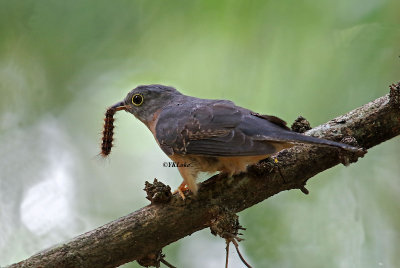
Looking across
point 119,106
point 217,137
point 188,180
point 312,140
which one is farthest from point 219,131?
point 119,106

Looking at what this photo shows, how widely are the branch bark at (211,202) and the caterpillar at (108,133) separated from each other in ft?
3.75

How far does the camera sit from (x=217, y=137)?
3189 millimetres

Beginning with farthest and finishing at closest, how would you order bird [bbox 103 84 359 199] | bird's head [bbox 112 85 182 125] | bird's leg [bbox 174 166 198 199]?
1. bird's head [bbox 112 85 182 125]
2. bird's leg [bbox 174 166 198 199]
3. bird [bbox 103 84 359 199]

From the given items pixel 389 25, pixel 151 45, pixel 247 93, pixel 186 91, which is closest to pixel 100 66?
pixel 151 45

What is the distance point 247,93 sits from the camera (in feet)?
12.8

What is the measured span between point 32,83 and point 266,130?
216 centimetres

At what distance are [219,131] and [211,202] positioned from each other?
1.63 ft

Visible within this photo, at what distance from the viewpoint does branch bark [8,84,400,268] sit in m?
2.86

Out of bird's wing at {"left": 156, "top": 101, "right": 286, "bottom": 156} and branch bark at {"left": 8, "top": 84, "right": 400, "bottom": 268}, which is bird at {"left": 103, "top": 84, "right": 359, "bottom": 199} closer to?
bird's wing at {"left": 156, "top": 101, "right": 286, "bottom": 156}

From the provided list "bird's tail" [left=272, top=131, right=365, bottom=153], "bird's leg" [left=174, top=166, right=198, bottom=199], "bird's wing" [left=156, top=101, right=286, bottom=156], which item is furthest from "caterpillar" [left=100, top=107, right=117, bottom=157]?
"bird's tail" [left=272, top=131, right=365, bottom=153]

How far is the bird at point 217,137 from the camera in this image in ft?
9.98

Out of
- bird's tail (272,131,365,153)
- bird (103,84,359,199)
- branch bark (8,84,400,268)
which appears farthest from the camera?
bird (103,84,359,199)

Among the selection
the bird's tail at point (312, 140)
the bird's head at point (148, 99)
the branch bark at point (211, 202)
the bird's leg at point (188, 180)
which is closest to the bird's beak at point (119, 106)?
the bird's head at point (148, 99)

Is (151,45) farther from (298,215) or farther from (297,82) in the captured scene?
(298,215)
